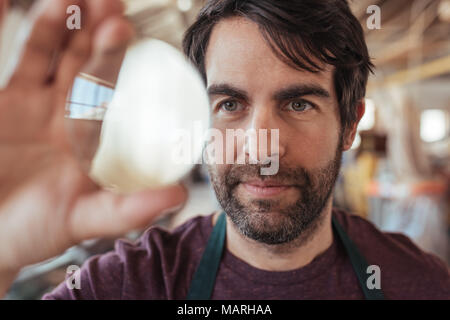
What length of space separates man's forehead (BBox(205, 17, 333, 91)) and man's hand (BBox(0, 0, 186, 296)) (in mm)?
150

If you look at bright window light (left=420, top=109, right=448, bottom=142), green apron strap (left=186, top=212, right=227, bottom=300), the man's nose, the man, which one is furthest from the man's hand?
bright window light (left=420, top=109, right=448, bottom=142)

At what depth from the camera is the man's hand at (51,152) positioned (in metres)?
0.32

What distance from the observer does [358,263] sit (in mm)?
575

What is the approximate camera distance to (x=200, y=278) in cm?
55

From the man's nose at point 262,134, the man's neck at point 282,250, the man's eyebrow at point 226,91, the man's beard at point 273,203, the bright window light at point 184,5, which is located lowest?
the man's neck at point 282,250

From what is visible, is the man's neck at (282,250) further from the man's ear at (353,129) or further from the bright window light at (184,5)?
the bright window light at (184,5)

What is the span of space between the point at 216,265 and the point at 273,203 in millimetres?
171

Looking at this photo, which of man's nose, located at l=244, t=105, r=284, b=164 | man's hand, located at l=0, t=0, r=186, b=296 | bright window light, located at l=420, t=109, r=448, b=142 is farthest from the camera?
bright window light, located at l=420, t=109, r=448, b=142

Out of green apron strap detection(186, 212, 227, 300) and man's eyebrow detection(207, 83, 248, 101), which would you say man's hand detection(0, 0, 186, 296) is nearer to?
man's eyebrow detection(207, 83, 248, 101)

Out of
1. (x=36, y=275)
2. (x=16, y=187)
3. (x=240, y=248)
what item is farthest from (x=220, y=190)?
(x=36, y=275)

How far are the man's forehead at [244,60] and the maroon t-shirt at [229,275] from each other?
0.30 m

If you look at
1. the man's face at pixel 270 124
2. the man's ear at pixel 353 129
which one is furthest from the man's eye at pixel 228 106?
the man's ear at pixel 353 129

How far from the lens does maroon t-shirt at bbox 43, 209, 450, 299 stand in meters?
0.52

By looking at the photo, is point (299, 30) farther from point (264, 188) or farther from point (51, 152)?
point (51, 152)
